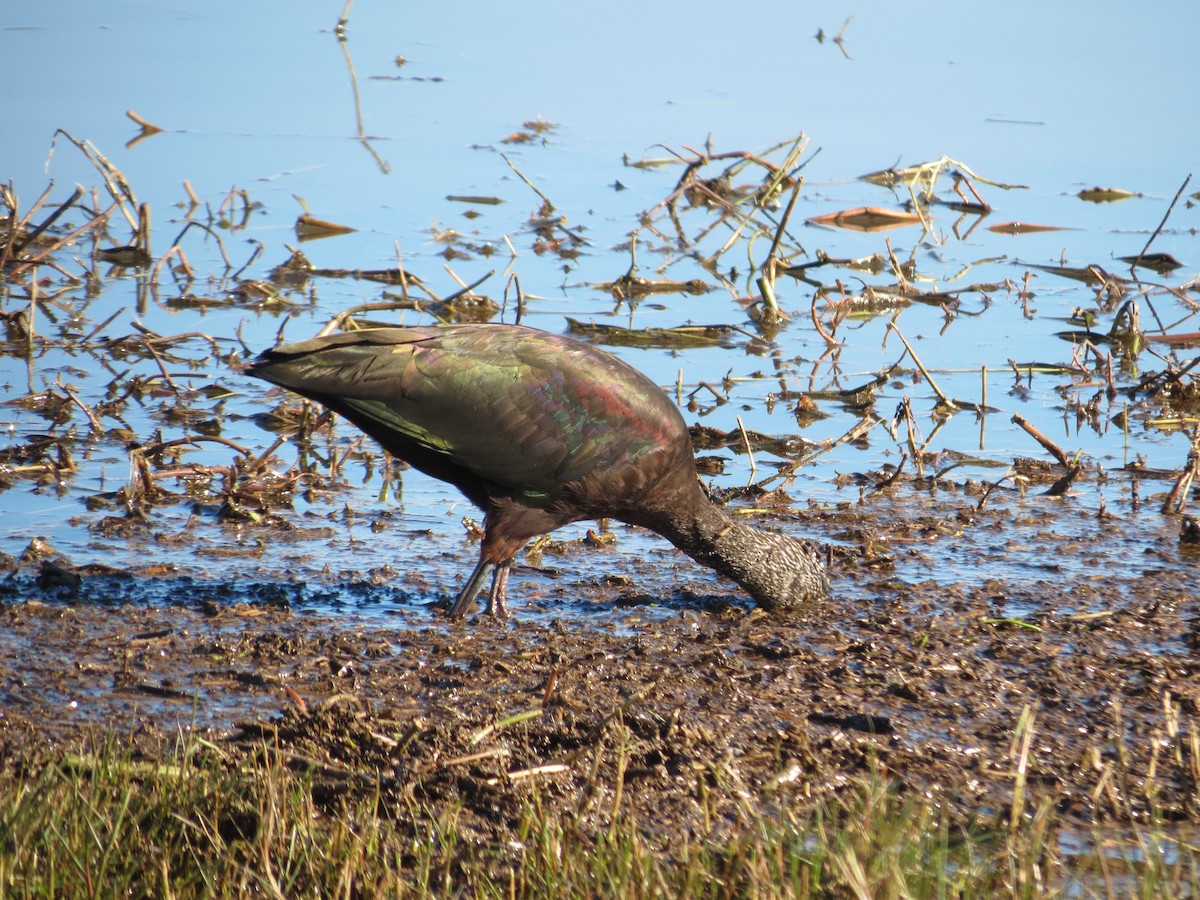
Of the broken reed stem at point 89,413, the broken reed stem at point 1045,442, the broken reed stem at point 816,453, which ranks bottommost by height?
the broken reed stem at point 89,413

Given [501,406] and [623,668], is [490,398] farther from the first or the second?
[623,668]

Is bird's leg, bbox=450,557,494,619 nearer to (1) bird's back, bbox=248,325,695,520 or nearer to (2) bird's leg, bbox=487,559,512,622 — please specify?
(2) bird's leg, bbox=487,559,512,622

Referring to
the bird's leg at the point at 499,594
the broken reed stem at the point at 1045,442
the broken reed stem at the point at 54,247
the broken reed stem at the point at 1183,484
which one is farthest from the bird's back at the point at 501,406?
the broken reed stem at the point at 54,247

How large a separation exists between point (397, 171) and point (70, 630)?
731cm

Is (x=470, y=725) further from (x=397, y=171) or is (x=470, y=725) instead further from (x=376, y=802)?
(x=397, y=171)

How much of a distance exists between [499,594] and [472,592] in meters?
0.10

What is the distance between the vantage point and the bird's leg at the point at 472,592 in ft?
16.2

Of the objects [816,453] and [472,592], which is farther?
[816,453]

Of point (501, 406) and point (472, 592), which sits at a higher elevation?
point (501, 406)

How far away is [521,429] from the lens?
491 cm

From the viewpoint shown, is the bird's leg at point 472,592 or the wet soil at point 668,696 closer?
the wet soil at point 668,696

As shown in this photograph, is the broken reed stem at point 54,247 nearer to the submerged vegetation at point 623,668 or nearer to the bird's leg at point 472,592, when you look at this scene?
the submerged vegetation at point 623,668

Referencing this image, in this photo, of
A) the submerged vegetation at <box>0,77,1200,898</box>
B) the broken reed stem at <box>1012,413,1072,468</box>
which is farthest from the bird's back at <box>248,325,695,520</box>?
the broken reed stem at <box>1012,413,1072,468</box>

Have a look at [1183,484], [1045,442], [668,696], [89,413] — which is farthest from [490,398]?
[1183,484]
